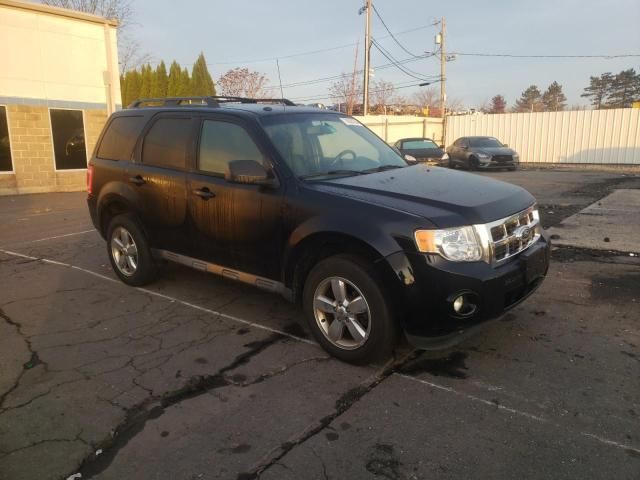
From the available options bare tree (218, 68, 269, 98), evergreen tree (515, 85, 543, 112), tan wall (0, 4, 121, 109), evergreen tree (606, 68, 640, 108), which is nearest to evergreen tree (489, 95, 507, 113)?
evergreen tree (515, 85, 543, 112)

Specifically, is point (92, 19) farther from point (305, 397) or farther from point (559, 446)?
point (559, 446)

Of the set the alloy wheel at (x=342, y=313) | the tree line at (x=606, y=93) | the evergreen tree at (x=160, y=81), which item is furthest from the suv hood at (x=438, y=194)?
the tree line at (x=606, y=93)

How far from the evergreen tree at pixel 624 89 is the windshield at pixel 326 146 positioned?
219 feet

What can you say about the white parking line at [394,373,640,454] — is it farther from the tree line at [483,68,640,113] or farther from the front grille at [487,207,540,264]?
the tree line at [483,68,640,113]

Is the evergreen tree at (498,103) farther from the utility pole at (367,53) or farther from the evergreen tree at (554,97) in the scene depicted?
the utility pole at (367,53)

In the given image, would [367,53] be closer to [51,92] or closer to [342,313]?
[51,92]

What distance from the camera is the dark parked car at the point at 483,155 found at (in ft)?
69.8

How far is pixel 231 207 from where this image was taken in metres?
4.32

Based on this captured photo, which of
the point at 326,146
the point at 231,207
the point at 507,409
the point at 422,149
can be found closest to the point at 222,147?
the point at 231,207

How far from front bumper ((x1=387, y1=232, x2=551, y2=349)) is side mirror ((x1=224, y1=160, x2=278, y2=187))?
123cm

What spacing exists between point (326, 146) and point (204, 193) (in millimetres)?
1149

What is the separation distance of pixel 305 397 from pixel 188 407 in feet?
2.44

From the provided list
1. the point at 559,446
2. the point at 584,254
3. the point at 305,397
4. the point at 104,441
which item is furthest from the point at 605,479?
the point at 584,254

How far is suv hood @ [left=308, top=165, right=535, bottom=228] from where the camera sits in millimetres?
3406
